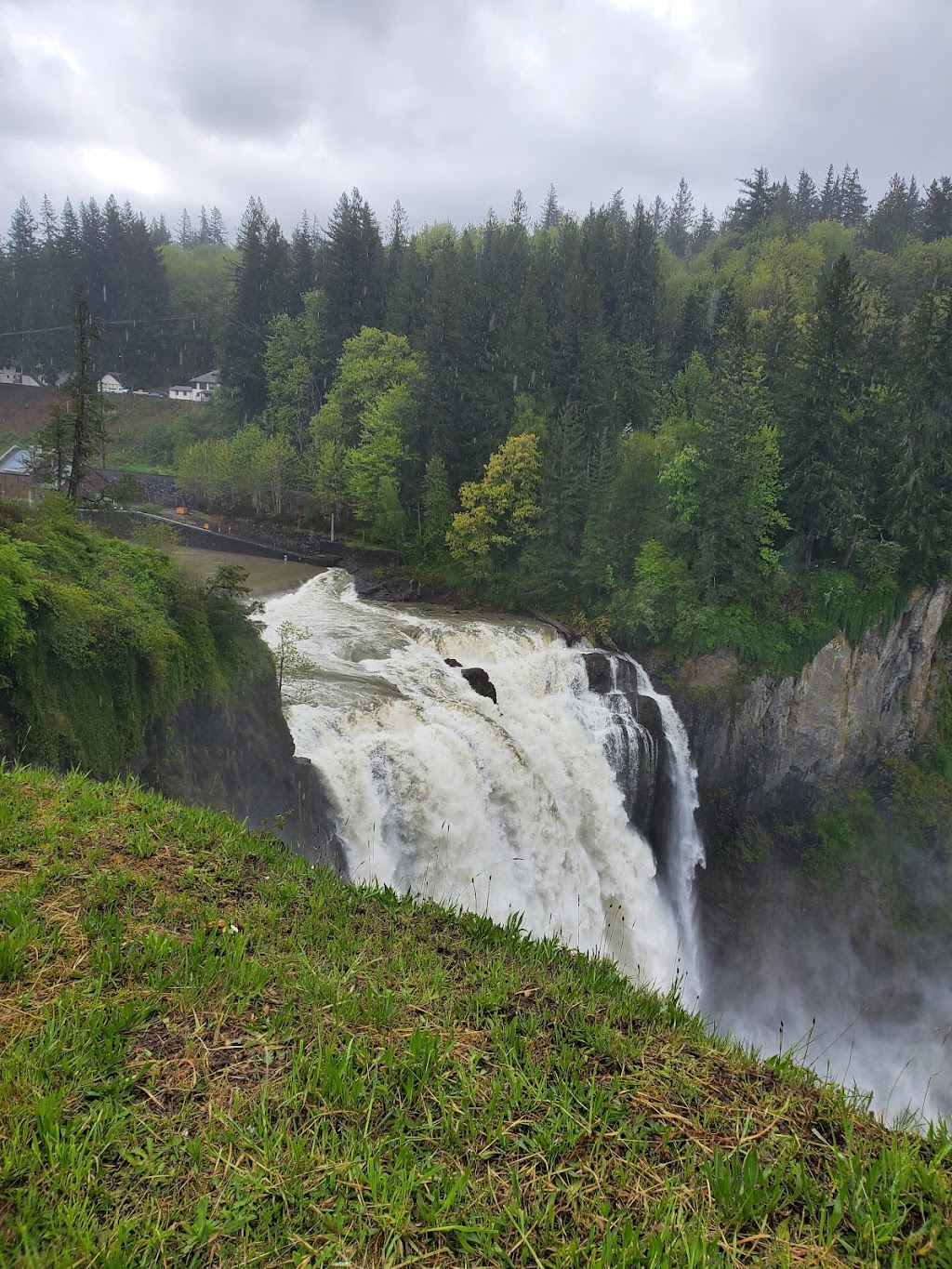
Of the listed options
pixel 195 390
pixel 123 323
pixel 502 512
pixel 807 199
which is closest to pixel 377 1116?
pixel 502 512

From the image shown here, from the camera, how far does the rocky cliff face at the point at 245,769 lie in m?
12.6

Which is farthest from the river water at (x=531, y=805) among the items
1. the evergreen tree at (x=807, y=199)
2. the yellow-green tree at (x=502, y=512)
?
the evergreen tree at (x=807, y=199)

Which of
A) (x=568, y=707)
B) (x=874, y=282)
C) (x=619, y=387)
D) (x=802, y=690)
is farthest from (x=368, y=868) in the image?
(x=874, y=282)

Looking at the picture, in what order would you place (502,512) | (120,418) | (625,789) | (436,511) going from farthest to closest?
(120,418) → (436,511) → (502,512) → (625,789)

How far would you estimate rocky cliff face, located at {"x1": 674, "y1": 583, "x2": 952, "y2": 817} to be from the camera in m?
22.9

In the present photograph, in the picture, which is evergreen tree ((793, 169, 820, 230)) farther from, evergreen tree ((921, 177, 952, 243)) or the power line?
the power line

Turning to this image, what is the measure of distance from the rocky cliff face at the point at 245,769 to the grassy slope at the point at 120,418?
44011 millimetres

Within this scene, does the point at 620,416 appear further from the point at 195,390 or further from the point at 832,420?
the point at 195,390

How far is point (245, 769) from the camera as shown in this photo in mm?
13695

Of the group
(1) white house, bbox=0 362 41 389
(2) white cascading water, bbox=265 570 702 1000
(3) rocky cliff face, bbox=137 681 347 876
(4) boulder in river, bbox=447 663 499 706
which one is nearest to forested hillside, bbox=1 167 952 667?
(1) white house, bbox=0 362 41 389

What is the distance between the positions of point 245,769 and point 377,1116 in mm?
11445

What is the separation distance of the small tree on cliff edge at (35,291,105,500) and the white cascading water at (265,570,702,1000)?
698cm

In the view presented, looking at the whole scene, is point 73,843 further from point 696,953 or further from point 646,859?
point 696,953

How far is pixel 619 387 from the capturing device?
36.8 meters
